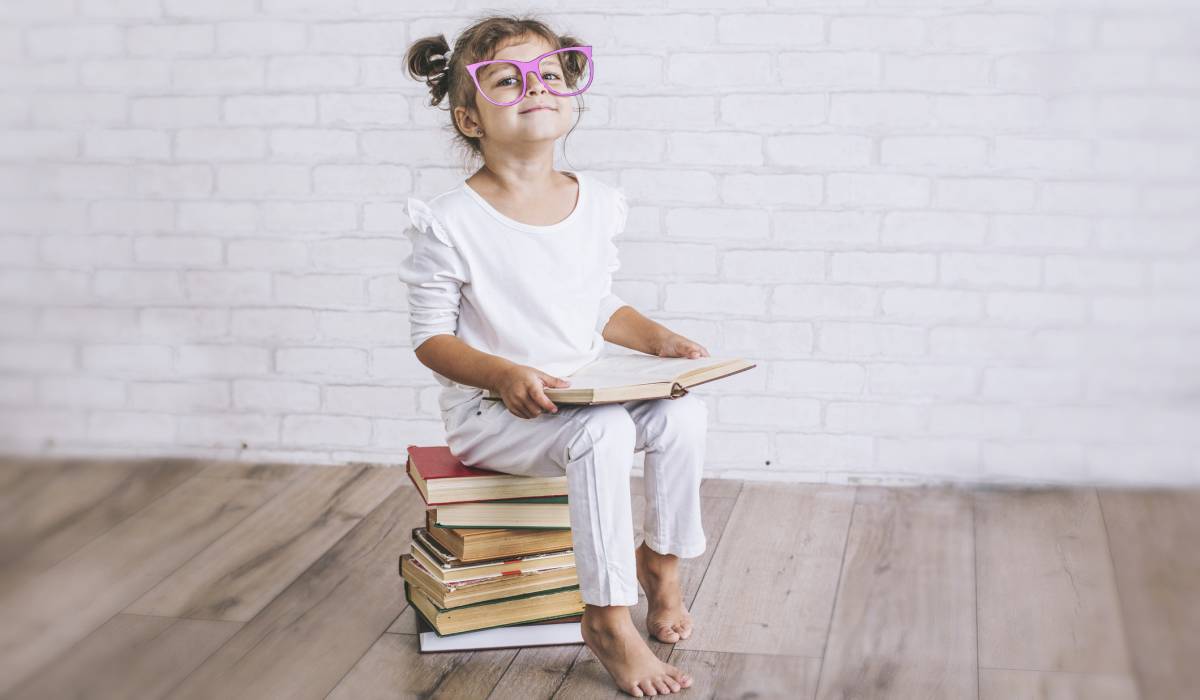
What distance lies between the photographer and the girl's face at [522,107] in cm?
176

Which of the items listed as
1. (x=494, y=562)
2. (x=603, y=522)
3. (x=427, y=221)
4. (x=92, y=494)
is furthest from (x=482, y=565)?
(x=92, y=494)

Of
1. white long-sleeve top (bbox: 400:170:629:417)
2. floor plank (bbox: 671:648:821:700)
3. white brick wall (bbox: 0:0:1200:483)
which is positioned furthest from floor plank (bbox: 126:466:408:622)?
floor plank (bbox: 671:648:821:700)

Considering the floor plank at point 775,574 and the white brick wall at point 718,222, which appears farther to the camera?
the white brick wall at point 718,222

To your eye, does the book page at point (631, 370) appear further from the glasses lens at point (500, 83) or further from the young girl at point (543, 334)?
the glasses lens at point (500, 83)

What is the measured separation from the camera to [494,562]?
1773 mm

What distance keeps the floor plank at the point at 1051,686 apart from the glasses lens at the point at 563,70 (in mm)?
993

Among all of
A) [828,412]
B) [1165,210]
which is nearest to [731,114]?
[828,412]

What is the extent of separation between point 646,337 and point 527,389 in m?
0.35

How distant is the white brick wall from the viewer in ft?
7.84

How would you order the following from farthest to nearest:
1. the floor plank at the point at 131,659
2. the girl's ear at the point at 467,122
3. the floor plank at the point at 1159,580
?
the girl's ear at the point at 467,122, the floor plank at the point at 131,659, the floor plank at the point at 1159,580

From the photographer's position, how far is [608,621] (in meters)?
1.67

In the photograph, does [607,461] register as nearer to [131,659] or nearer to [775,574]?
[775,574]

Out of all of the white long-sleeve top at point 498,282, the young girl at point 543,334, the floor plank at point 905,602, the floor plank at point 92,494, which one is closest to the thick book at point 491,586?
the young girl at point 543,334

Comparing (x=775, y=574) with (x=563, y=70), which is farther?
(x=775, y=574)
